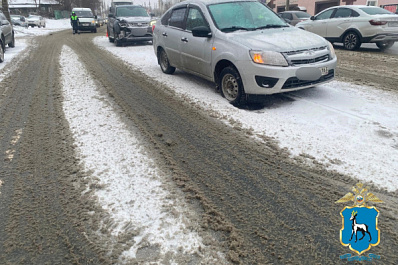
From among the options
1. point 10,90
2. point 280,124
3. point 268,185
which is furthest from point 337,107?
point 10,90

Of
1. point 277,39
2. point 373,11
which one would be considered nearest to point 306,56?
point 277,39

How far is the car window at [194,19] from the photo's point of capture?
596 cm

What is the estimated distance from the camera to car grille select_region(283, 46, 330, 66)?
4637mm

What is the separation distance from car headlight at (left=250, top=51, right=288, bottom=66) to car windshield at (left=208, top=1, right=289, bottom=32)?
1.05 metres

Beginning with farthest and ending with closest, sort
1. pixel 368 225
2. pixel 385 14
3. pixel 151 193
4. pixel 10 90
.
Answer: pixel 385 14 < pixel 10 90 < pixel 151 193 < pixel 368 225

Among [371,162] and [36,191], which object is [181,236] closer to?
[36,191]

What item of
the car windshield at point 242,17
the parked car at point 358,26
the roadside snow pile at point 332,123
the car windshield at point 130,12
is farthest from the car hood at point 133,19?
the car windshield at point 242,17

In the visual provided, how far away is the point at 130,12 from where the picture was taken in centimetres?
1473

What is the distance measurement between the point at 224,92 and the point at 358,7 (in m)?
8.98

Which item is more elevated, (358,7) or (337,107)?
(358,7)

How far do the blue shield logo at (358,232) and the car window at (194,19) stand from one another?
4696 millimetres

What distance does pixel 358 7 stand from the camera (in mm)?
11242

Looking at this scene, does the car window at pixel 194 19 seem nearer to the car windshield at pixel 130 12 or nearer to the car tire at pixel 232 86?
the car tire at pixel 232 86

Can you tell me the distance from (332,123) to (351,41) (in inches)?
341
